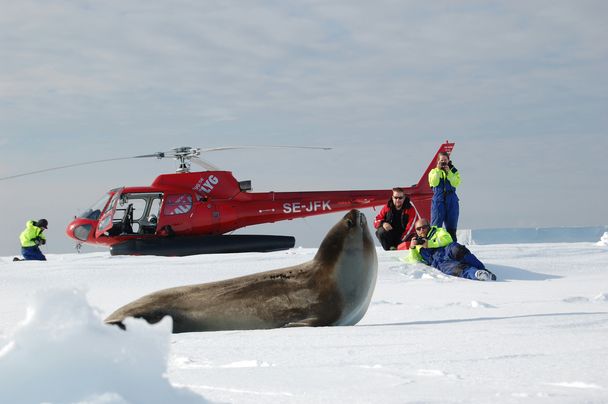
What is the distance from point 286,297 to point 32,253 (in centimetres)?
1154

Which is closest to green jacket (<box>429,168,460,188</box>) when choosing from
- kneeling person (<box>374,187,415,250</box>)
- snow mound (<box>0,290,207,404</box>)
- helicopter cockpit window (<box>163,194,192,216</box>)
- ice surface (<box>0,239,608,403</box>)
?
kneeling person (<box>374,187,415,250</box>)

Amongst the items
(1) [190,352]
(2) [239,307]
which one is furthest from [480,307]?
(1) [190,352]

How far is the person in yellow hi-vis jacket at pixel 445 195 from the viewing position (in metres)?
9.98

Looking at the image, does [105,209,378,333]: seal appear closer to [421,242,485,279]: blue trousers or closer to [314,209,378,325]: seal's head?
[314,209,378,325]: seal's head

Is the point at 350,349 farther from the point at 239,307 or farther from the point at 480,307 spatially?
the point at 480,307

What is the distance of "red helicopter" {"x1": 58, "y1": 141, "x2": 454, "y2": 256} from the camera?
589 inches

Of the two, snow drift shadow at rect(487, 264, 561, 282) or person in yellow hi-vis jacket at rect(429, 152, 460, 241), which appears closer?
snow drift shadow at rect(487, 264, 561, 282)

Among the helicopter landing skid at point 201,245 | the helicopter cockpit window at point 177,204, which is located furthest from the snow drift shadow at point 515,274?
the helicopter cockpit window at point 177,204

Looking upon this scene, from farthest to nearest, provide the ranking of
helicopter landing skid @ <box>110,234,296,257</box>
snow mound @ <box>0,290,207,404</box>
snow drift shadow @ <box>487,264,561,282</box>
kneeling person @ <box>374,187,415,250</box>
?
helicopter landing skid @ <box>110,234,296,257</box>
kneeling person @ <box>374,187,415,250</box>
snow drift shadow @ <box>487,264,561,282</box>
snow mound @ <box>0,290,207,404</box>

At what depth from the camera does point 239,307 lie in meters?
4.14

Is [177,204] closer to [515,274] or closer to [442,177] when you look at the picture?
[442,177]

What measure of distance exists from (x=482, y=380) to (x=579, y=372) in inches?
13.3

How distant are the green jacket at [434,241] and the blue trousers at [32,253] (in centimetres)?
825

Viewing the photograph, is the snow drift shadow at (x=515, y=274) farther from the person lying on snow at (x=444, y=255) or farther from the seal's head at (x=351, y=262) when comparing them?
the seal's head at (x=351, y=262)
